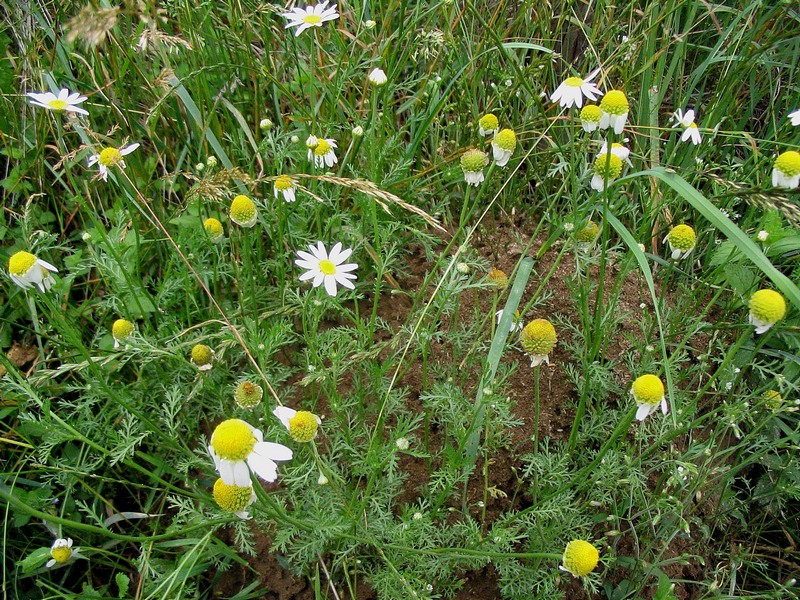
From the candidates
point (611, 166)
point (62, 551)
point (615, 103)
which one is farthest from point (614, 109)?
point (62, 551)

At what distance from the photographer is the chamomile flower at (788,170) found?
54.9 inches

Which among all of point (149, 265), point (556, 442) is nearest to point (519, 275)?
point (556, 442)

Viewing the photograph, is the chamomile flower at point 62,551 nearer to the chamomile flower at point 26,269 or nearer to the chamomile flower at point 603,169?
the chamomile flower at point 26,269

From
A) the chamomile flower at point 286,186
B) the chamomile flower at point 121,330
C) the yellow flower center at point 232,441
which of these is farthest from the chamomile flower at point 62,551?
the chamomile flower at point 286,186

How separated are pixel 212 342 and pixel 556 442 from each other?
1.05 meters

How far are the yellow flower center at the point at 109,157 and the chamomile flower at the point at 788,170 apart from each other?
5.16 ft

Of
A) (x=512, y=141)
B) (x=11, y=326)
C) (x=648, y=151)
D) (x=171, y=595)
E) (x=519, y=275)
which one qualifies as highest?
(x=512, y=141)

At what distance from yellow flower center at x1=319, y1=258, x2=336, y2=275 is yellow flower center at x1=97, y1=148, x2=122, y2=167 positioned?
59cm

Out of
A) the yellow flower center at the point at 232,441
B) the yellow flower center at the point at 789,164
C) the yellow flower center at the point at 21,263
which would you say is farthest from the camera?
the yellow flower center at the point at 21,263

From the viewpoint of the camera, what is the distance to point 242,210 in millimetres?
1610

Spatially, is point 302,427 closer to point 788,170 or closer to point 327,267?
point 327,267

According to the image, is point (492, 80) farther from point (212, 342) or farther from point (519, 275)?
point (212, 342)

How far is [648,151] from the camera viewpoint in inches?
99.7

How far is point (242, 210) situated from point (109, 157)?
0.38 meters
